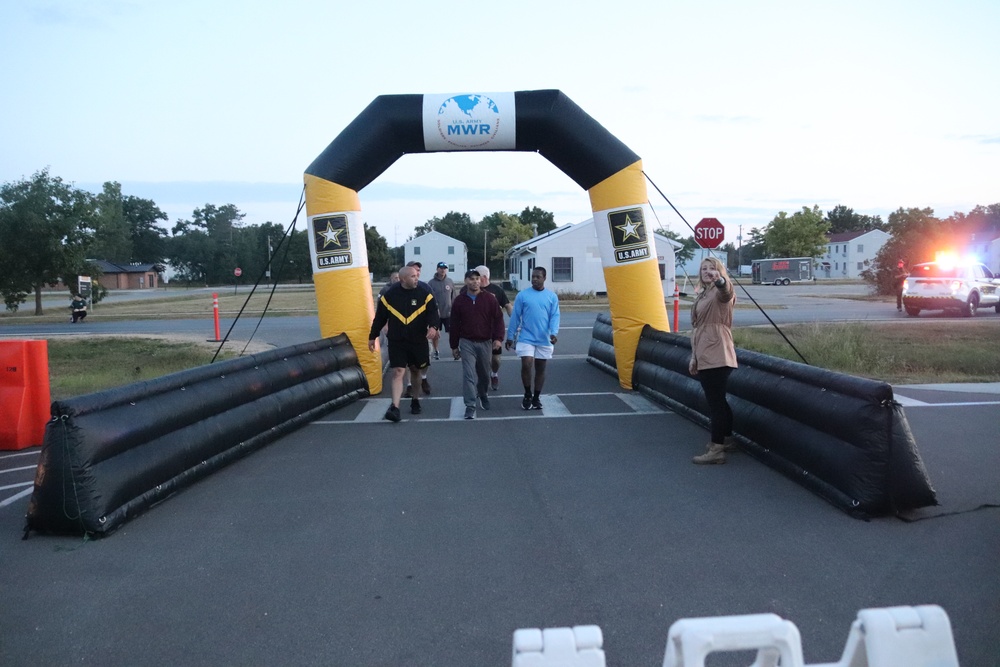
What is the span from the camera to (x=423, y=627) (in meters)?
3.99

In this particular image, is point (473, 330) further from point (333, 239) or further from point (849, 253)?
point (849, 253)

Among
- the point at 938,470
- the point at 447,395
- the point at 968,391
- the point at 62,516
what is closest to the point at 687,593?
the point at 938,470

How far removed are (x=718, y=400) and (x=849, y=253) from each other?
10503 cm

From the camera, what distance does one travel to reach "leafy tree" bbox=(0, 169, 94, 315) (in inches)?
1302

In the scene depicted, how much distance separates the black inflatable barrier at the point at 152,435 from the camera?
5.30m

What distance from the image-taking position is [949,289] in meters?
25.0

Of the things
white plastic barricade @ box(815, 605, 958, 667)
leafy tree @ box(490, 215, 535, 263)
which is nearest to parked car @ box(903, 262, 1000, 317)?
white plastic barricade @ box(815, 605, 958, 667)

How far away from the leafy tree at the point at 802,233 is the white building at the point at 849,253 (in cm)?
932

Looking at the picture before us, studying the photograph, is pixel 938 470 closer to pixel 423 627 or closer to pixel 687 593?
pixel 687 593

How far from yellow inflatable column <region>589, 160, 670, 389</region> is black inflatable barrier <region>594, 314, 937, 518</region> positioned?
352 centimetres

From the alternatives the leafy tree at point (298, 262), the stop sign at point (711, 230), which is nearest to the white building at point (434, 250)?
the leafy tree at point (298, 262)

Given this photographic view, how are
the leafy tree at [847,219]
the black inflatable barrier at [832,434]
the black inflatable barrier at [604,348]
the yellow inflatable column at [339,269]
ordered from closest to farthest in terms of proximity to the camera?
the black inflatable barrier at [832,434]
the yellow inflatable column at [339,269]
the black inflatable barrier at [604,348]
the leafy tree at [847,219]

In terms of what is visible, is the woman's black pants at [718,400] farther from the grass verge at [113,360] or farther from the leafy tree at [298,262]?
the leafy tree at [298,262]

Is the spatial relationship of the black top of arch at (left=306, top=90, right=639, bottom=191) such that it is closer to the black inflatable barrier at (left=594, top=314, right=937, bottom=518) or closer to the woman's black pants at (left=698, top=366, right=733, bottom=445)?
the black inflatable barrier at (left=594, top=314, right=937, bottom=518)
